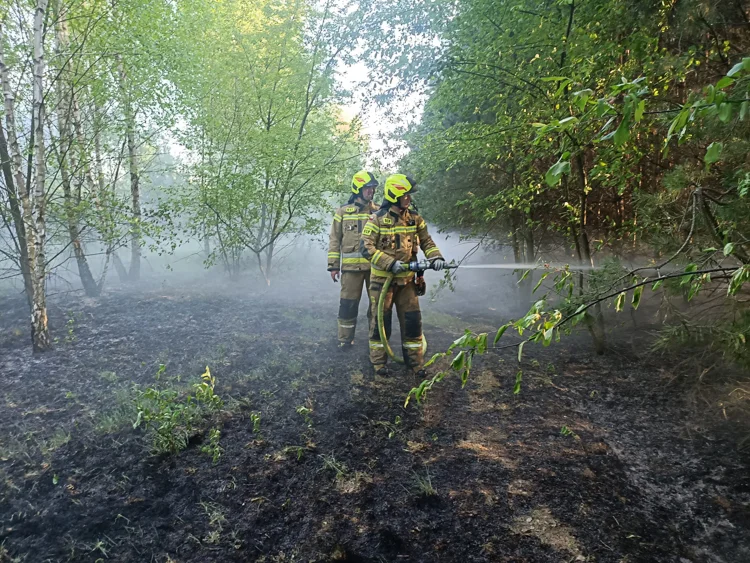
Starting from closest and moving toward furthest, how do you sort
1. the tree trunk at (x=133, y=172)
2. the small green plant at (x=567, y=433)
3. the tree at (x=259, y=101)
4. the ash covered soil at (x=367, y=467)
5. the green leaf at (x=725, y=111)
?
the green leaf at (x=725, y=111), the ash covered soil at (x=367, y=467), the small green plant at (x=567, y=433), the tree trunk at (x=133, y=172), the tree at (x=259, y=101)

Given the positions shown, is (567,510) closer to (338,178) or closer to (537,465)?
(537,465)

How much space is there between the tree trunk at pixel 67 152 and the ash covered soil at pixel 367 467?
2.28 meters

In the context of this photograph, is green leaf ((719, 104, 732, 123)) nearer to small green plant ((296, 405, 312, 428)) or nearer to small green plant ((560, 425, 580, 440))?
small green plant ((560, 425, 580, 440))

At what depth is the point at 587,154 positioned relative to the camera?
670cm

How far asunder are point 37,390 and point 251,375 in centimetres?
233

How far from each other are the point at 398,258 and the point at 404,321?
2.81ft

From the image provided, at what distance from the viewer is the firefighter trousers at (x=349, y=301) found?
21.0 feet

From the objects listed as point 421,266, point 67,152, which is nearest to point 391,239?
point 421,266

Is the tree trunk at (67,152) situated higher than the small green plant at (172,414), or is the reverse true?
the tree trunk at (67,152)

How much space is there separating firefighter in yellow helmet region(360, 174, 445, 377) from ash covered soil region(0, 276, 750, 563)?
15.2 inches

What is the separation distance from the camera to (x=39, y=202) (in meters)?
5.18

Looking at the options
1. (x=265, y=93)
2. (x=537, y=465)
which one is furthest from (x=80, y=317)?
(x=537, y=465)

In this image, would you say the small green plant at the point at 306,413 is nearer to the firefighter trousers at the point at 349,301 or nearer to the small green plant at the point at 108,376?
the firefighter trousers at the point at 349,301

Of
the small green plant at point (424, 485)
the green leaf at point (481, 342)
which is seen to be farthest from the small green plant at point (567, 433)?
the green leaf at point (481, 342)
